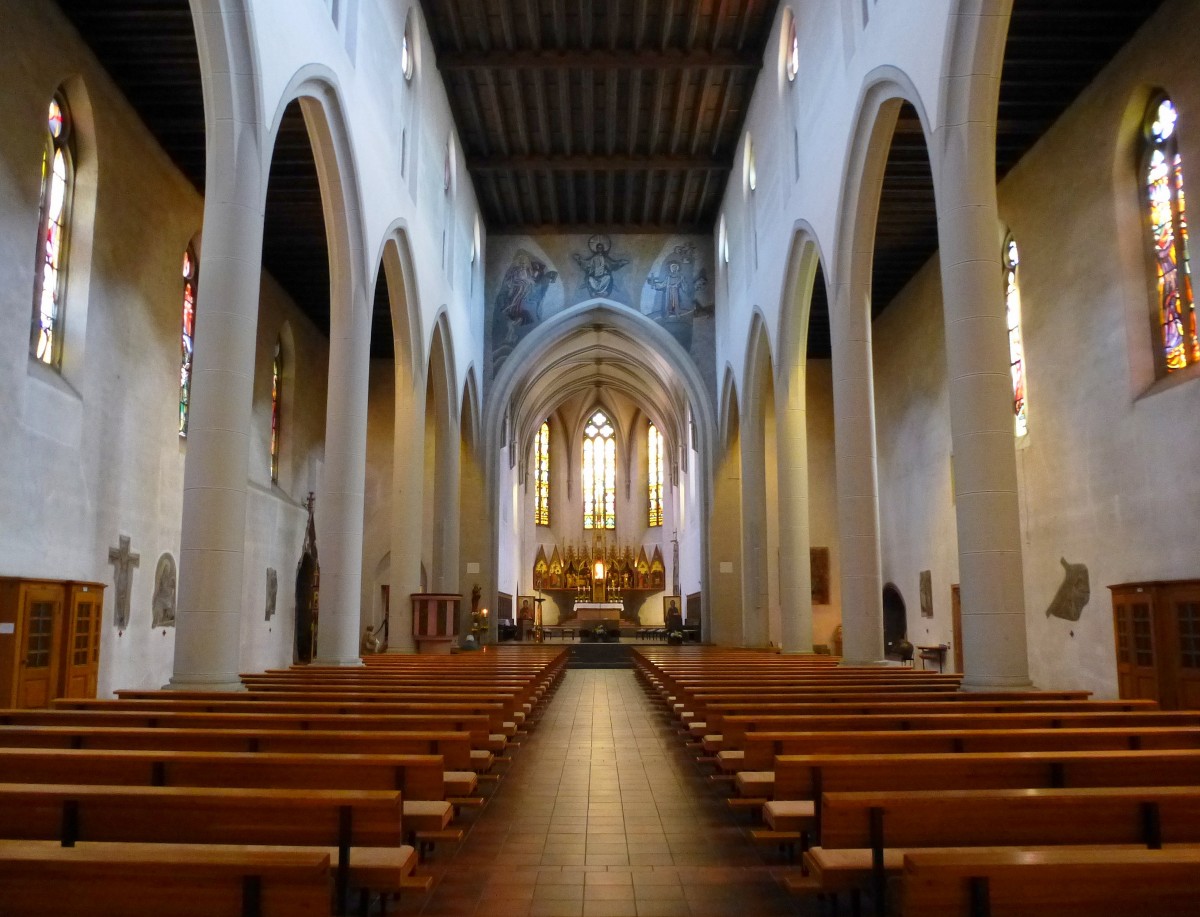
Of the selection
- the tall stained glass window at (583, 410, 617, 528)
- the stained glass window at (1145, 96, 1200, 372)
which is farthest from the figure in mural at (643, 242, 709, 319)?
the tall stained glass window at (583, 410, 617, 528)

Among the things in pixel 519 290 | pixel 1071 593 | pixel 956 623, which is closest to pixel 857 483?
pixel 1071 593

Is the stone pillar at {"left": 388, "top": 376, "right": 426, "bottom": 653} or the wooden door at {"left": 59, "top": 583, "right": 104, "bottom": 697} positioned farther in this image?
the stone pillar at {"left": 388, "top": 376, "right": 426, "bottom": 653}

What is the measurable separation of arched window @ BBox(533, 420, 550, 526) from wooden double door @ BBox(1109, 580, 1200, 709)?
98.6 ft

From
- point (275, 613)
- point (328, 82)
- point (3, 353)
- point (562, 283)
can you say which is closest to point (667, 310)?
point (562, 283)

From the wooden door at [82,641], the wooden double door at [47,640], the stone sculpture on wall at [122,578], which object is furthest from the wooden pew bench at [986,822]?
the stone sculpture on wall at [122,578]

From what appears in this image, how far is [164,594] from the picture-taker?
13.8 metres

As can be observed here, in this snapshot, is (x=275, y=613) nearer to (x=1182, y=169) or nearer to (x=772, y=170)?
(x=772, y=170)

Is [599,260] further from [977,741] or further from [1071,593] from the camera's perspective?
[977,741]

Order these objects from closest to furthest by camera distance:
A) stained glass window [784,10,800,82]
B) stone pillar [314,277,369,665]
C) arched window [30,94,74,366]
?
arched window [30,94,74,366] < stone pillar [314,277,369,665] < stained glass window [784,10,800,82]

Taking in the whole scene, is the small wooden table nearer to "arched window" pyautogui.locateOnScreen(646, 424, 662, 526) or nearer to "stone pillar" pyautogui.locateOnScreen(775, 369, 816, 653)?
"stone pillar" pyautogui.locateOnScreen(775, 369, 816, 653)

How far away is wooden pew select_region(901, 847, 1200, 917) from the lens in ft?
7.79

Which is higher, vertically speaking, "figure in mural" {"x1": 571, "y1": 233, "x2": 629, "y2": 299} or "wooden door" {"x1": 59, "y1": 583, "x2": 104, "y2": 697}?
"figure in mural" {"x1": 571, "y1": 233, "x2": 629, "y2": 299}

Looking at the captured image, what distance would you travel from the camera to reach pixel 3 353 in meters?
9.73

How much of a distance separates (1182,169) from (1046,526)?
202 inches
